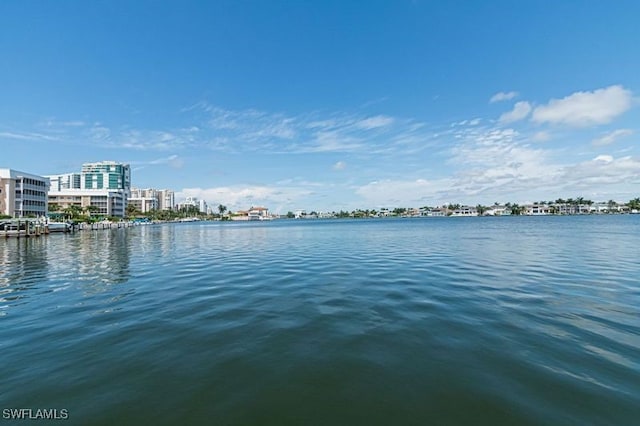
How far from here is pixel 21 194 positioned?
84.9 m

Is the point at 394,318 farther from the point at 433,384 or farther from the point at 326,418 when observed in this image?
the point at 326,418

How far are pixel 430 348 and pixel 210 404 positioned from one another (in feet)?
16.3

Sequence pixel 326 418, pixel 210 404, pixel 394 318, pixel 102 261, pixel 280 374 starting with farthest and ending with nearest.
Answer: pixel 102 261 → pixel 394 318 → pixel 280 374 → pixel 210 404 → pixel 326 418

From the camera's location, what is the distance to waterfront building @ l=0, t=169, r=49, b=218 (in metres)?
79.5

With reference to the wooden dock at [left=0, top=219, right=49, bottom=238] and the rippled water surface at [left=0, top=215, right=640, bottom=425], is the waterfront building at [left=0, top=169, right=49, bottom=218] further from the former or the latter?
the rippled water surface at [left=0, top=215, right=640, bottom=425]

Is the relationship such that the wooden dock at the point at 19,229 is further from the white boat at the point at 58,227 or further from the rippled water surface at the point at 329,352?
the rippled water surface at the point at 329,352

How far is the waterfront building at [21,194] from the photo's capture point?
79.5 metres

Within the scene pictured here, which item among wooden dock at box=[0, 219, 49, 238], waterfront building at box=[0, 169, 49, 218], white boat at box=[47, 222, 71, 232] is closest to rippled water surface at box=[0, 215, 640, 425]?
wooden dock at box=[0, 219, 49, 238]

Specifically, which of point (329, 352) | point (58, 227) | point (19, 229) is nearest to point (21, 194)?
point (58, 227)

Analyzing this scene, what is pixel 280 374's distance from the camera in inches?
234

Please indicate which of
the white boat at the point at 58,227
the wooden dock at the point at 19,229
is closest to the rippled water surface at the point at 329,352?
the wooden dock at the point at 19,229

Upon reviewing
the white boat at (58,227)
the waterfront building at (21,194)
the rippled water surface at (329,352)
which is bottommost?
the rippled water surface at (329,352)

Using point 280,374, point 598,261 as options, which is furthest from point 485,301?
point 598,261

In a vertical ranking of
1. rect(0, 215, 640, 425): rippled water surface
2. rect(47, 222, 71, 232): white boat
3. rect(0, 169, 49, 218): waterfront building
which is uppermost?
rect(0, 169, 49, 218): waterfront building
